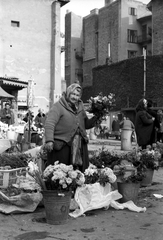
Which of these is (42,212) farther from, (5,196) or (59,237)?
(59,237)

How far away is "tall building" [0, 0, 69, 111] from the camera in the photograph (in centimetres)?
3303

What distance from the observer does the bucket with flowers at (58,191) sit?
479 cm

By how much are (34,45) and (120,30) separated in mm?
14765

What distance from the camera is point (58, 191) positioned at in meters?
4.80

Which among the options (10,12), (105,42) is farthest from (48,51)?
(105,42)

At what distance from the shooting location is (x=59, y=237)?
14.1 ft

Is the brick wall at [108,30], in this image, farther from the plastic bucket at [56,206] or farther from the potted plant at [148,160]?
the plastic bucket at [56,206]

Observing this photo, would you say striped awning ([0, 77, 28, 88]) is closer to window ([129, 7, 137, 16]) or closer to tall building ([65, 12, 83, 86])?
window ([129, 7, 137, 16])

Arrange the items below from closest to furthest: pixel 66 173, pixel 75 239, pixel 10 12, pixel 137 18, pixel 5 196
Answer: pixel 75 239 → pixel 66 173 → pixel 5 196 → pixel 10 12 → pixel 137 18

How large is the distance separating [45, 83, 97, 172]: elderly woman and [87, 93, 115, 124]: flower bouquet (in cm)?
23

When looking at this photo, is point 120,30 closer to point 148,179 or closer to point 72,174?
point 148,179

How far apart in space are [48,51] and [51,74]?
6.71 ft

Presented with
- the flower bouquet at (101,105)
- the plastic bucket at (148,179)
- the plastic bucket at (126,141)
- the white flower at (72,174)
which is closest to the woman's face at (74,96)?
the flower bouquet at (101,105)

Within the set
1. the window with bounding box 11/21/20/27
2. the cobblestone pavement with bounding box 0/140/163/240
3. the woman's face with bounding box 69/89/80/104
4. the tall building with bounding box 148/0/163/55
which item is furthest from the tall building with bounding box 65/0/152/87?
the cobblestone pavement with bounding box 0/140/163/240
